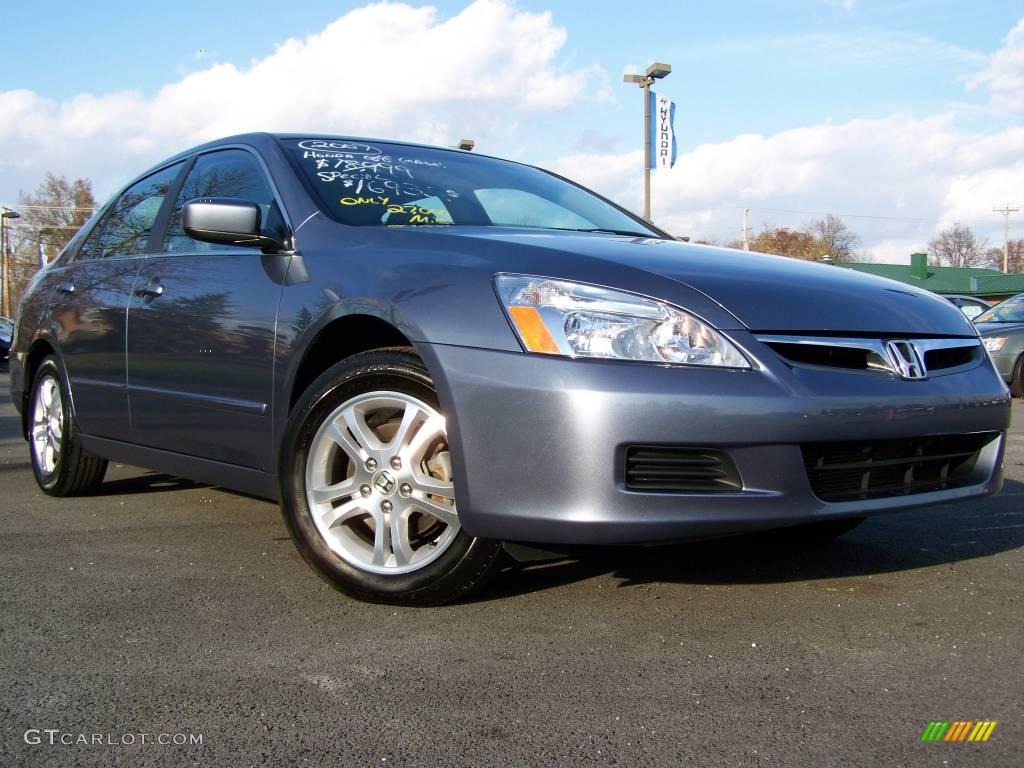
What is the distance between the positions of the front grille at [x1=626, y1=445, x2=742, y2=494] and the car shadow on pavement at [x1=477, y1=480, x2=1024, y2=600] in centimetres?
41

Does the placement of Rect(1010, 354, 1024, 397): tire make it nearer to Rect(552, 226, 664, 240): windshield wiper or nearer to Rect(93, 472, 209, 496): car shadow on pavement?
Rect(552, 226, 664, 240): windshield wiper

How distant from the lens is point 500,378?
2.62 meters

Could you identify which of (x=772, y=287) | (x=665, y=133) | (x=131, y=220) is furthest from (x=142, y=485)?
(x=665, y=133)

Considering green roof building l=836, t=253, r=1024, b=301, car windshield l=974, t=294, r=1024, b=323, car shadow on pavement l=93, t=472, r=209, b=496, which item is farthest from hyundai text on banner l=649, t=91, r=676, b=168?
green roof building l=836, t=253, r=1024, b=301

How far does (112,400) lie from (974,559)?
10.8ft

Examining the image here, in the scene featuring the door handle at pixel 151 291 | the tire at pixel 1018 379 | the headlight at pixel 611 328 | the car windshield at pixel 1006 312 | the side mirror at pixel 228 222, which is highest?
the side mirror at pixel 228 222

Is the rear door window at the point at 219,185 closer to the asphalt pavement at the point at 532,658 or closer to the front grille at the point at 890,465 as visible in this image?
the asphalt pavement at the point at 532,658

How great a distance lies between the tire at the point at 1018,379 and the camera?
11406 mm

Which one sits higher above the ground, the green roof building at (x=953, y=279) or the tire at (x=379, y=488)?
the green roof building at (x=953, y=279)

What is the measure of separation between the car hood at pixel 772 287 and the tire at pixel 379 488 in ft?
1.70

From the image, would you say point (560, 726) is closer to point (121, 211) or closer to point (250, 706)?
point (250, 706)

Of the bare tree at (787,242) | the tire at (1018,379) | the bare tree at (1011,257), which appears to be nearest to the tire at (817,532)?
the tire at (1018,379)

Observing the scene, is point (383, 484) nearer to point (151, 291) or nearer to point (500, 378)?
point (500, 378)

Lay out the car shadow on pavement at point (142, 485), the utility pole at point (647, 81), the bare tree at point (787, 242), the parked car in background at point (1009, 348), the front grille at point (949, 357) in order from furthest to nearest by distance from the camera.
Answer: the bare tree at point (787, 242), the utility pole at point (647, 81), the parked car in background at point (1009, 348), the car shadow on pavement at point (142, 485), the front grille at point (949, 357)
